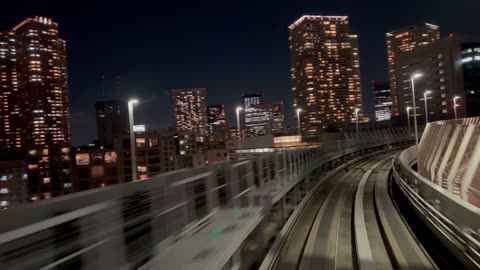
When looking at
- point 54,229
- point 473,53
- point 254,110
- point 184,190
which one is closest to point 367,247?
point 184,190

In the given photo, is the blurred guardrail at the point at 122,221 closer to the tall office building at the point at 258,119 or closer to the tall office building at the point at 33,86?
the tall office building at the point at 258,119

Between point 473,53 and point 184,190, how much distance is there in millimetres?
130430

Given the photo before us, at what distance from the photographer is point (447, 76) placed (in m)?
118

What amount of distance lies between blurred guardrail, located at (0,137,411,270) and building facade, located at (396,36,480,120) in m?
122

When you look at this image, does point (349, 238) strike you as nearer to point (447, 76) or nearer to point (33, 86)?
point (447, 76)

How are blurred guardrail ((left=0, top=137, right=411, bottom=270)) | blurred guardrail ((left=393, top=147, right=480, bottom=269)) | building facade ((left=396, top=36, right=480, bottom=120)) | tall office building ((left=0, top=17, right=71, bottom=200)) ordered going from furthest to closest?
tall office building ((left=0, top=17, right=71, bottom=200))
building facade ((left=396, top=36, right=480, bottom=120))
blurred guardrail ((left=393, top=147, right=480, bottom=269))
blurred guardrail ((left=0, top=137, right=411, bottom=270))

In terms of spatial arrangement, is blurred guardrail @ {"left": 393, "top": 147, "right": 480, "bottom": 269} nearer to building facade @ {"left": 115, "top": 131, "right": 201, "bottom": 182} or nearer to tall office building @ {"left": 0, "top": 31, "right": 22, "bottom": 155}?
building facade @ {"left": 115, "top": 131, "right": 201, "bottom": 182}

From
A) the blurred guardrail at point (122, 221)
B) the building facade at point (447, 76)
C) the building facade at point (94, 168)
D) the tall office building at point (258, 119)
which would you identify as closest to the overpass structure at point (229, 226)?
the blurred guardrail at point (122, 221)

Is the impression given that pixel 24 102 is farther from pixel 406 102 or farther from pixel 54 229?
pixel 54 229

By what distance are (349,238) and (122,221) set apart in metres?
8.99

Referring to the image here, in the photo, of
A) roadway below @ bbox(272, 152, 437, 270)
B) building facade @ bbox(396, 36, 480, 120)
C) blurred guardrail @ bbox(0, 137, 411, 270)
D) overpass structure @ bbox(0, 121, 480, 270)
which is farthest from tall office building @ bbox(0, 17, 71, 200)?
blurred guardrail @ bbox(0, 137, 411, 270)

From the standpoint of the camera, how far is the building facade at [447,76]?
11256 centimetres

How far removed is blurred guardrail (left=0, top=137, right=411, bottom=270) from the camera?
2299 millimetres

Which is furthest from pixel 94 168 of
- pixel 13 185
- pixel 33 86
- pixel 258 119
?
pixel 33 86
